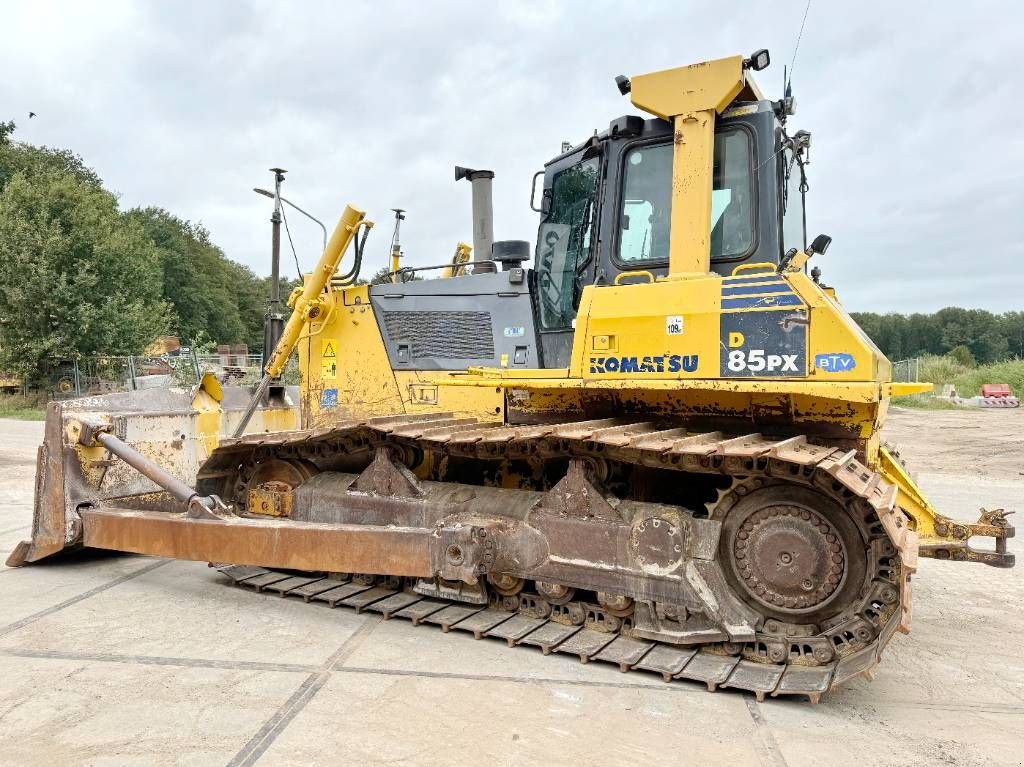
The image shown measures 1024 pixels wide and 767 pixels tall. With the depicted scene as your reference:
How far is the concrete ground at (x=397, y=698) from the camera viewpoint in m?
3.02

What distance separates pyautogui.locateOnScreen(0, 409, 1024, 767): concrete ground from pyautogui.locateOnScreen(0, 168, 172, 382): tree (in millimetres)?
20508

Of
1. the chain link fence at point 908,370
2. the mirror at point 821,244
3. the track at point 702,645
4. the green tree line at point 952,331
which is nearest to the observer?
the track at point 702,645

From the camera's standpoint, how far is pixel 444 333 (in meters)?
5.64

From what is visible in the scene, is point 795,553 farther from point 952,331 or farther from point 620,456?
point 952,331

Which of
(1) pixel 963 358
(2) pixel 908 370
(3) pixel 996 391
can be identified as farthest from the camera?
(1) pixel 963 358

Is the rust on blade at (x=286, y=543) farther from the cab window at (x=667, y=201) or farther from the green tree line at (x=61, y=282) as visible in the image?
the green tree line at (x=61, y=282)

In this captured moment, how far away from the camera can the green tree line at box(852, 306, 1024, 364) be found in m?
54.8

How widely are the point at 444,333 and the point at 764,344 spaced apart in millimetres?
2516

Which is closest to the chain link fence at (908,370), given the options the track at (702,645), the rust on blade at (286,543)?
the track at (702,645)

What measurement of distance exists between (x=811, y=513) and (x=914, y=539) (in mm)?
473

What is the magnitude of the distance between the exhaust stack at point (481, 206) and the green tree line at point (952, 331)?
5341 cm

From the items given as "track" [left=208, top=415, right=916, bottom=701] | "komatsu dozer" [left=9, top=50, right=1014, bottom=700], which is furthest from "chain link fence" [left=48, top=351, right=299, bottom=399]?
"track" [left=208, top=415, right=916, bottom=701]

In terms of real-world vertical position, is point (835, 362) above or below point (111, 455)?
above

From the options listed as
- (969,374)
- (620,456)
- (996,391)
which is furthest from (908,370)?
(620,456)
